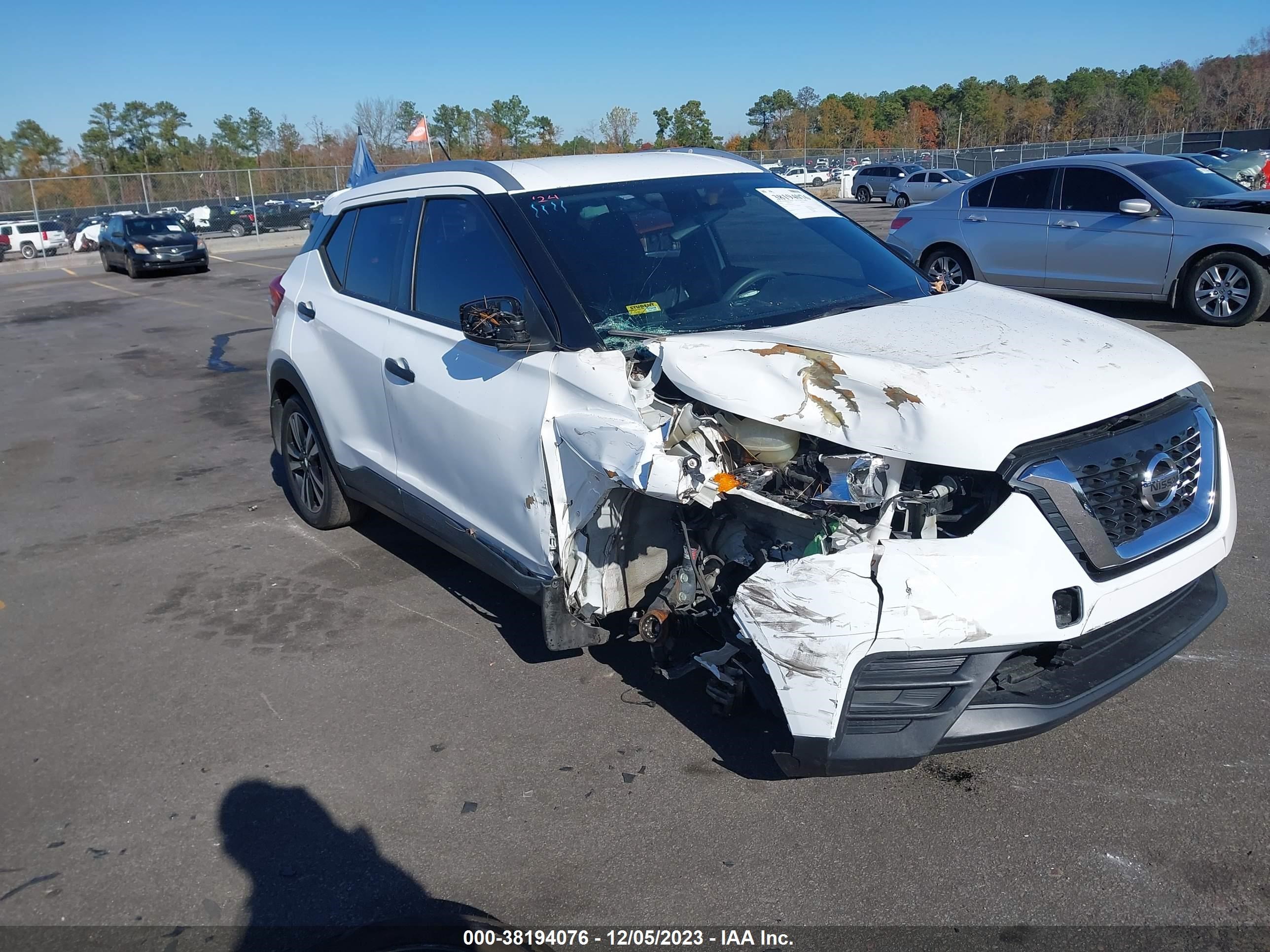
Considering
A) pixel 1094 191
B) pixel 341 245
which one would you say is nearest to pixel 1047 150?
pixel 1094 191

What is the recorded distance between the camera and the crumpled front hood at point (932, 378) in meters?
2.71

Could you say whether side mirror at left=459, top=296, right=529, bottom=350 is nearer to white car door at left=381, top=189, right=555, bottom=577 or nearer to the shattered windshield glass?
white car door at left=381, top=189, right=555, bottom=577

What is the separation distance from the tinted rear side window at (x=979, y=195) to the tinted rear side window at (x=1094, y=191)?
859mm

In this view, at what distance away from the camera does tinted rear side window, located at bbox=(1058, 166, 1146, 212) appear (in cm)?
1034

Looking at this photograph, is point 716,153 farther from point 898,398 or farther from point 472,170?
point 898,398

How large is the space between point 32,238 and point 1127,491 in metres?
38.5

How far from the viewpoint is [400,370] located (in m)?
4.29

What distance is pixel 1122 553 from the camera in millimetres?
2824

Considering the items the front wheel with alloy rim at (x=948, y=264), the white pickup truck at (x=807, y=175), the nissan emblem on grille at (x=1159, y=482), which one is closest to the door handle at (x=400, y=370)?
the nissan emblem on grille at (x=1159, y=482)

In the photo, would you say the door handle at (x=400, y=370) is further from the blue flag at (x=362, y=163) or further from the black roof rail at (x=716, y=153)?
the blue flag at (x=362, y=163)

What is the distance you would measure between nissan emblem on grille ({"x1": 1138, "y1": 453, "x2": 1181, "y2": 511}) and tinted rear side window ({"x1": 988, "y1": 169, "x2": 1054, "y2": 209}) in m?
8.86

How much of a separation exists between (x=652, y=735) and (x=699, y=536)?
0.76m

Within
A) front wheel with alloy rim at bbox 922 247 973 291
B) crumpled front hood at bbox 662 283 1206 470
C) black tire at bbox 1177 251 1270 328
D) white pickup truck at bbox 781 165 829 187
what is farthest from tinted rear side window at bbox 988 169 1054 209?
white pickup truck at bbox 781 165 829 187

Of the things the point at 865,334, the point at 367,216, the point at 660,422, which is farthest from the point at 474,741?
the point at 367,216
